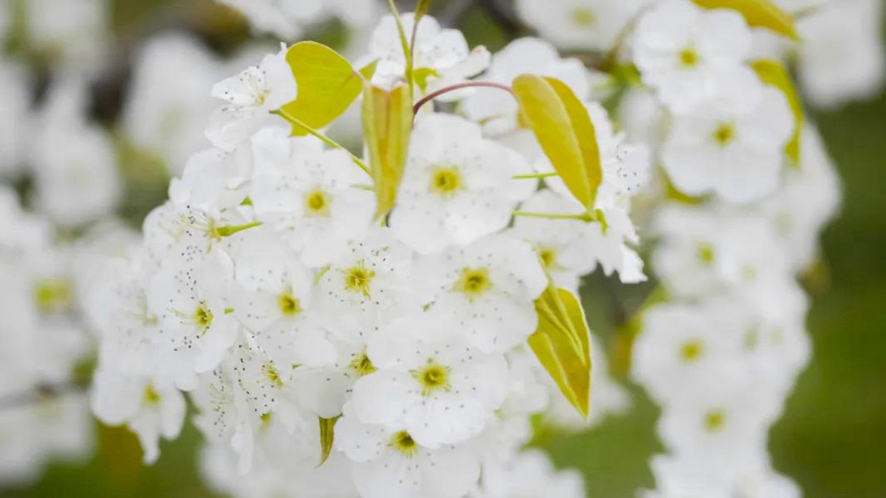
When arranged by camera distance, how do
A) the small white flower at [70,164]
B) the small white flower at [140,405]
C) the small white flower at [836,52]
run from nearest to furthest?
the small white flower at [140,405] < the small white flower at [836,52] < the small white flower at [70,164]

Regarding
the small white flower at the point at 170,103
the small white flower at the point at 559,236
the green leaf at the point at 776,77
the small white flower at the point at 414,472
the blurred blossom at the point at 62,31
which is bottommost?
the blurred blossom at the point at 62,31

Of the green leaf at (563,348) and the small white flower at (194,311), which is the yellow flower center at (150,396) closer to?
the small white flower at (194,311)

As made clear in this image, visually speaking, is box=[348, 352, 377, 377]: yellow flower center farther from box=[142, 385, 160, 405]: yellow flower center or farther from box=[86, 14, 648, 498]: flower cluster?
box=[142, 385, 160, 405]: yellow flower center

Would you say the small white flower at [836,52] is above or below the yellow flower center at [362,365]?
below

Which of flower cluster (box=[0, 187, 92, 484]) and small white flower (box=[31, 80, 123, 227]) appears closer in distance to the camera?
flower cluster (box=[0, 187, 92, 484])

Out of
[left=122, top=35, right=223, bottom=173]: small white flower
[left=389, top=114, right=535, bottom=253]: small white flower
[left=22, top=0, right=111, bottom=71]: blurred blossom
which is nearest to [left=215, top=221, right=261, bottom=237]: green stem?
[left=389, top=114, right=535, bottom=253]: small white flower

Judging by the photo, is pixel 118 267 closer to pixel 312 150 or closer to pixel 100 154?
pixel 312 150

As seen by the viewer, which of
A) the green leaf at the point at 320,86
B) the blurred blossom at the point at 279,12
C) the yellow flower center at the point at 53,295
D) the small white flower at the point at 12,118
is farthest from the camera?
the small white flower at the point at 12,118

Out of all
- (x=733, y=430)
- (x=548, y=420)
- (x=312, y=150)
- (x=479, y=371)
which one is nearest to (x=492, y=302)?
(x=479, y=371)

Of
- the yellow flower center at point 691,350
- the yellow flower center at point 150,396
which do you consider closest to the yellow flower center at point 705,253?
the yellow flower center at point 691,350
